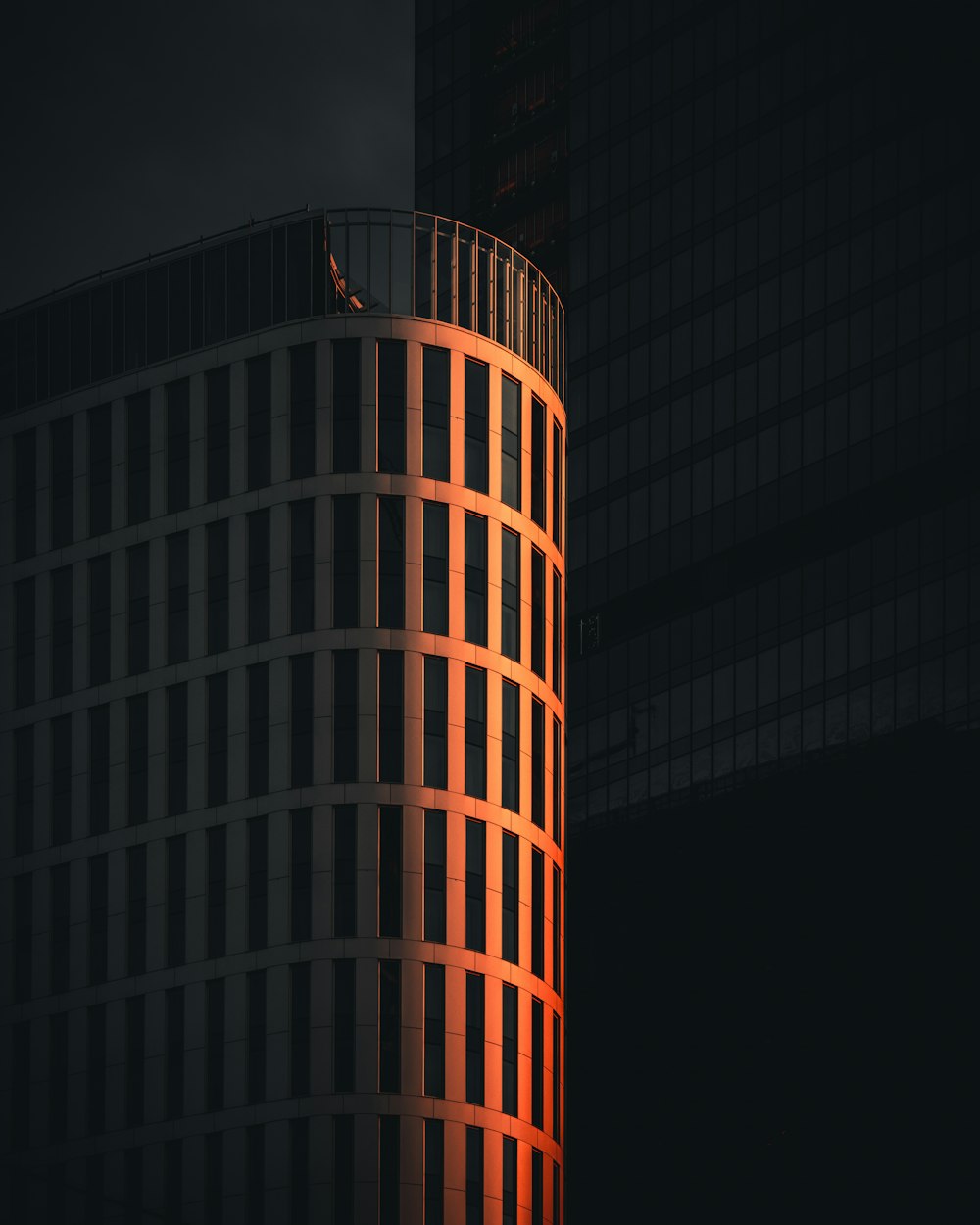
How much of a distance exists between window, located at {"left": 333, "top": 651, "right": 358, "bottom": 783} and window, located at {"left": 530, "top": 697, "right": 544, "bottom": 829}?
8.54m

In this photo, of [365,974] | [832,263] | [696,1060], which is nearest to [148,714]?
[365,974]

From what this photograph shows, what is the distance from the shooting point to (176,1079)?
104500 millimetres

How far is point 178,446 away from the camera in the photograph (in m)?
113

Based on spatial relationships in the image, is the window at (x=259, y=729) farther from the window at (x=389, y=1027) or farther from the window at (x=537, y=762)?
the window at (x=537, y=762)

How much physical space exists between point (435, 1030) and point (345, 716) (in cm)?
1260

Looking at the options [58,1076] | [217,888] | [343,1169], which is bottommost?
[343,1169]

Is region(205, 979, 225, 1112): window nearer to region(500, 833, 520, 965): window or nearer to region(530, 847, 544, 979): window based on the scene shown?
region(500, 833, 520, 965): window

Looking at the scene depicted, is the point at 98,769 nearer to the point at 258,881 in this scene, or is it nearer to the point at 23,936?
the point at 23,936

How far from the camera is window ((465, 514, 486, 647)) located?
109438 mm

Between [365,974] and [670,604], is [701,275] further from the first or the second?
[365,974]

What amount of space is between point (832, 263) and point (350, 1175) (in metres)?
62.0

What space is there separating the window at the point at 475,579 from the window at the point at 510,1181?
64.5 feet

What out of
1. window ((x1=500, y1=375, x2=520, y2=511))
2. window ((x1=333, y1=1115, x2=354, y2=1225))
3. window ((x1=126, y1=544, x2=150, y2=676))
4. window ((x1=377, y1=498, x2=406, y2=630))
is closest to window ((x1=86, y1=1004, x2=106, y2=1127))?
window ((x1=333, y1=1115, x2=354, y2=1225))

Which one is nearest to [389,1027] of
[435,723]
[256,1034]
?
[256,1034]
